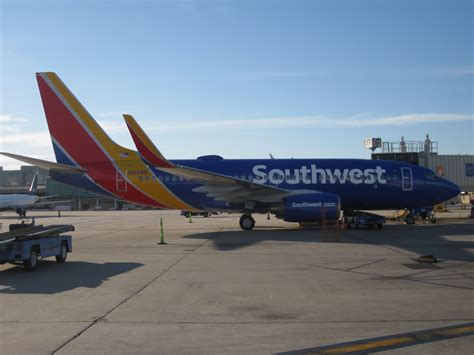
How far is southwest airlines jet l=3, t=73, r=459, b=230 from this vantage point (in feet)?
81.1

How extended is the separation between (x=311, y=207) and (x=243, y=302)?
14316mm

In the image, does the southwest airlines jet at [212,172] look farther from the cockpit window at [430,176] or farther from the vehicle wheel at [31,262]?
the vehicle wheel at [31,262]

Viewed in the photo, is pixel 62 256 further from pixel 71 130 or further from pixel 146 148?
pixel 71 130

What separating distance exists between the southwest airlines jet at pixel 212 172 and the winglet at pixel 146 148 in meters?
→ 1.92

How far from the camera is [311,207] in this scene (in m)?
22.8

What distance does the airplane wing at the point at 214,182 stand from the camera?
2225 cm

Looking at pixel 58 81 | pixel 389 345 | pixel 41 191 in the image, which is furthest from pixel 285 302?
pixel 41 191

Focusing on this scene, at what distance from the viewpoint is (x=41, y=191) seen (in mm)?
116250

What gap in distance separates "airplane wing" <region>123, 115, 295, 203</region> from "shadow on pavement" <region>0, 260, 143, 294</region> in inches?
325

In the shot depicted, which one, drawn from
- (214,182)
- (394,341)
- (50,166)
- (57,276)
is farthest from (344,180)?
(394,341)

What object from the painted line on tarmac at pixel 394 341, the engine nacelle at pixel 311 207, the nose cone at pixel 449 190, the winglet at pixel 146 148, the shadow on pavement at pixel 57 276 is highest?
the winglet at pixel 146 148

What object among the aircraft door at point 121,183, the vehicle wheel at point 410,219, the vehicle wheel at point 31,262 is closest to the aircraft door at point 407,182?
the vehicle wheel at point 410,219

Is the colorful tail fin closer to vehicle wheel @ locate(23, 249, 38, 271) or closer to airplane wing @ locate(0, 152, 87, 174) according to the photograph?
airplane wing @ locate(0, 152, 87, 174)

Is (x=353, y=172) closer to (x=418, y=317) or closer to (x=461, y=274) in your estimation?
(x=461, y=274)
